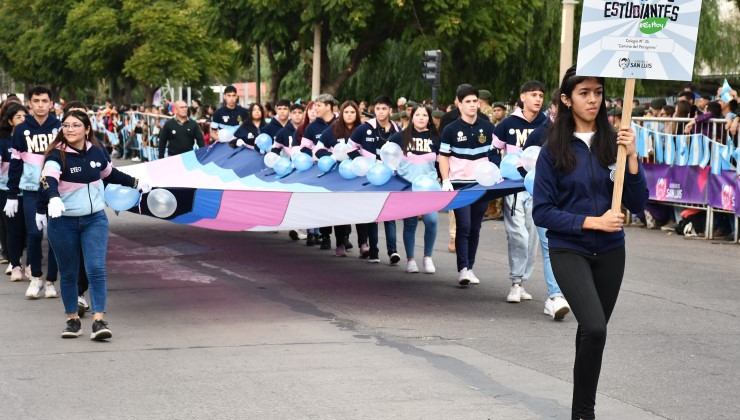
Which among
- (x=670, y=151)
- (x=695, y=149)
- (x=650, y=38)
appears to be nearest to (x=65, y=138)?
(x=650, y=38)

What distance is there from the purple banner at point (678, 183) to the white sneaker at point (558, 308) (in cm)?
743

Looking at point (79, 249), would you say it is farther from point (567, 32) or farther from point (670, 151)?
point (567, 32)

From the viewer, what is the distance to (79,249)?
8.88 meters

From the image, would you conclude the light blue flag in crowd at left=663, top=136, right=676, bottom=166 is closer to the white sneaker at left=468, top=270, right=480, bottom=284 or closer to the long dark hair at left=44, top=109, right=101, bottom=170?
the white sneaker at left=468, top=270, right=480, bottom=284

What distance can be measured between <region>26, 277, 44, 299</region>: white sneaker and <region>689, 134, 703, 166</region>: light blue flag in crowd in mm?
9613

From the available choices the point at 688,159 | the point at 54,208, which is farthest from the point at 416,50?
the point at 54,208

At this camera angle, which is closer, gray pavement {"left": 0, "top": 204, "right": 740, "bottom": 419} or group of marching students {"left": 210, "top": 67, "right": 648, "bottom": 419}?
group of marching students {"left": 210, "top": 67, "right": 648, "bottom": 419}

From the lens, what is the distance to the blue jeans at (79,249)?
343 inches

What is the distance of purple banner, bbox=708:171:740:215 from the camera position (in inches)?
606

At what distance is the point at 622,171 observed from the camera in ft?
18.3

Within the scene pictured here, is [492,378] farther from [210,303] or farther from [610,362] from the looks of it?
[210,303]

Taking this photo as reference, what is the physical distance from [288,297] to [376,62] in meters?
28.0

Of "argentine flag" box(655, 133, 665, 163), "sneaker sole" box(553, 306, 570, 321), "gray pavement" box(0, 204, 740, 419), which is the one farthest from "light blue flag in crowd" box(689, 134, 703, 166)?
"sneaker sole" box(553, 306, 570, 321)

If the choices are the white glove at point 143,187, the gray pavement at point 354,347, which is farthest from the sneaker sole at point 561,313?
the white glove at point 143,187
